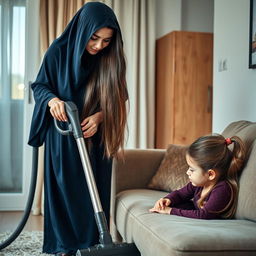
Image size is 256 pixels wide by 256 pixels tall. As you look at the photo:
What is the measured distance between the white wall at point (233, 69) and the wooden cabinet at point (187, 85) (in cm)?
77

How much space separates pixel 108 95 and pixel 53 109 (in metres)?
0.30

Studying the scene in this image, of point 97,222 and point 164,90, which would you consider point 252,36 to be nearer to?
point 97,222

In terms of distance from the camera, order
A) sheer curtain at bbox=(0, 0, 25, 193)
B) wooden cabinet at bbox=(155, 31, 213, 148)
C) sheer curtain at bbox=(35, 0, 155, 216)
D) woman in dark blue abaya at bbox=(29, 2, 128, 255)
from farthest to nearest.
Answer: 1. sheer curtain at bbox=(35, 0, 155, 216)
2. sheer curtain at bbox=(0, 0, 25, 193)
3. wooden cabinet at bbox=(155, 31, 213, 148)
4. woman in dark blue abaya at bbox=(29, 2, 128, 255)

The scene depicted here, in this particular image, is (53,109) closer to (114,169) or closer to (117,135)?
(117,135)

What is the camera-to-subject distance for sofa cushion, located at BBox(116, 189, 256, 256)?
1.44 metres

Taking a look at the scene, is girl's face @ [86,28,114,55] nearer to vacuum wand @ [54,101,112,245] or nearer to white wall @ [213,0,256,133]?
vacuum wand @ [54,101,112,245]

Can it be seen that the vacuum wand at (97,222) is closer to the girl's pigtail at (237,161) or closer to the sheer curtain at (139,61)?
the girl's pigtail at (237,161)

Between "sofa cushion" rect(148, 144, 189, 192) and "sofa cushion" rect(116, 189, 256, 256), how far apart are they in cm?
56

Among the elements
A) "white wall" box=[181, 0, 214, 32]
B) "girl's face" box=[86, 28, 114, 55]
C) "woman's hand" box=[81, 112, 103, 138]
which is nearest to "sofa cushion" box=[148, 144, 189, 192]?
"woman's hand" box=[81, 112, 103, 138]

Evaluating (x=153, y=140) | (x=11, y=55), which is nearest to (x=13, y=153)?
(x=11, y=55)

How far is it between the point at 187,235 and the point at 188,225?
16 centimetres

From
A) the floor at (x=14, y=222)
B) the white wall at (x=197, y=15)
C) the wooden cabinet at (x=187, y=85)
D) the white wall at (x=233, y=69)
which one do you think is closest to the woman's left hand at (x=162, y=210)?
the white wall at (x=233, y=69)

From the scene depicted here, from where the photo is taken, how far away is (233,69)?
9.66 ft

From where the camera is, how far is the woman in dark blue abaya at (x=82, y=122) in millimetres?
2230
